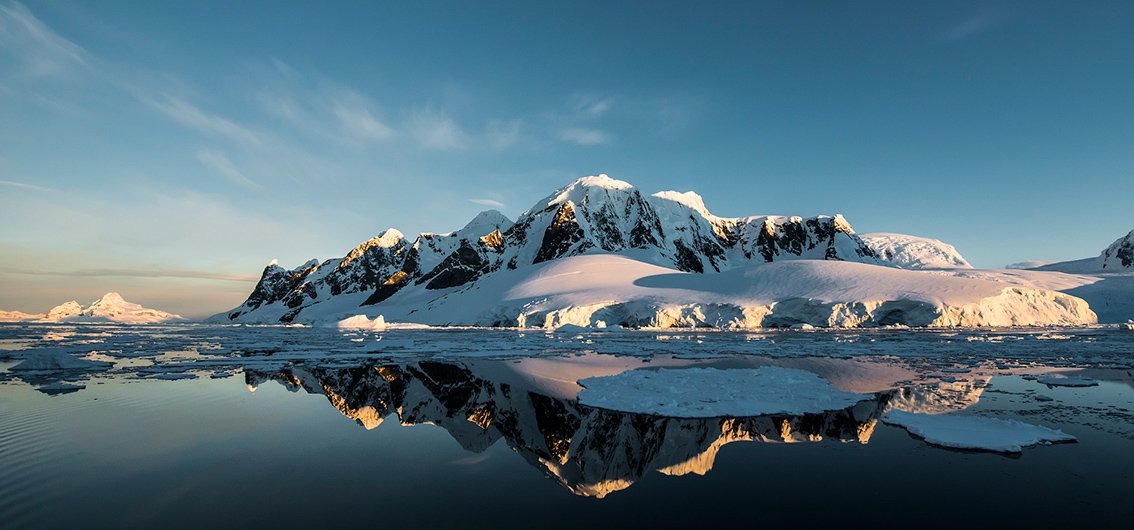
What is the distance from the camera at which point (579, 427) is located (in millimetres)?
9406

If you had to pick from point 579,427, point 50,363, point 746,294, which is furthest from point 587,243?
point 579,427

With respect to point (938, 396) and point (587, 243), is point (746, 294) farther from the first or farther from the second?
point (587, 243)

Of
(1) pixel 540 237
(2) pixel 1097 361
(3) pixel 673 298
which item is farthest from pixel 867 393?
(1) pixel 540 237

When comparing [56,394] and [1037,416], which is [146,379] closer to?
[56,394]

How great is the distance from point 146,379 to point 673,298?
5107cm

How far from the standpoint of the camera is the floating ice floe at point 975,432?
26.1 feet

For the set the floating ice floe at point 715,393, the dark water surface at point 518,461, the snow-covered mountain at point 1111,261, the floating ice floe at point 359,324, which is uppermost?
the snow-covered mountain at point 1111,261

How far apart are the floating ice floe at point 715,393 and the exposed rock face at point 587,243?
115 m

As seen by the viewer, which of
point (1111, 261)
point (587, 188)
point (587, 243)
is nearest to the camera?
point (587, 243)

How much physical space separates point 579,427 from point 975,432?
6749 mm

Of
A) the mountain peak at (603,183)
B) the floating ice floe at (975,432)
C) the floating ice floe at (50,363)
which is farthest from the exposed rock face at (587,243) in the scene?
the floating ice floe at (975,432)

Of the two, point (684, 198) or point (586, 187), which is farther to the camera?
point (684, 198)

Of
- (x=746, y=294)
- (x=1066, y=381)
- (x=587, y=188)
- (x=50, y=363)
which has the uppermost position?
(x=587, y=188)

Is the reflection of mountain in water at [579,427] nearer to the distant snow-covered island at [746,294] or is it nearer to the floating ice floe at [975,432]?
the floating ice floe at [975,432]
